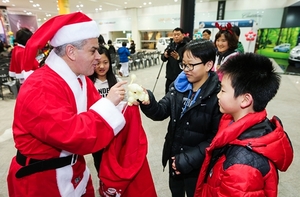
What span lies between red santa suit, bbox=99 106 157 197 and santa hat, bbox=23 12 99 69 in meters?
0.48

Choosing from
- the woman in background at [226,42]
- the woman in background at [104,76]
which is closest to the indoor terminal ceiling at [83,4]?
the woman in background at [226,42]

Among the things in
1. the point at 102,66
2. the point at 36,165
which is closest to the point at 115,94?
the point at 36,165

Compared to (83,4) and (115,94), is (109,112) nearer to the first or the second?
(115,94)

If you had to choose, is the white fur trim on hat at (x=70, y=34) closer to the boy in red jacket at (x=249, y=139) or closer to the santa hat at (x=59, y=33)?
the santa hat at (x=59, y=33)

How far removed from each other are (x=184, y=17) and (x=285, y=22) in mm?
8314

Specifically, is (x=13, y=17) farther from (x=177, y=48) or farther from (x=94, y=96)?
(x=94, y=96)

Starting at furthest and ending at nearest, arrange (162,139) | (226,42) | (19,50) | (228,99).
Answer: (19,50) → (162,139) → (226,42) → (228,99)

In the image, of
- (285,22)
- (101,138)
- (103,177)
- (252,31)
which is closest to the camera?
(101,138)

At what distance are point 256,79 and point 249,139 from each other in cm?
25

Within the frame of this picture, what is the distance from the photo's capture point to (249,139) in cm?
77

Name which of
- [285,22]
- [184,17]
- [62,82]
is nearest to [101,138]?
[62,82]

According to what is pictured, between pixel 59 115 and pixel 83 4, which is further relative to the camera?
pixel 83 4

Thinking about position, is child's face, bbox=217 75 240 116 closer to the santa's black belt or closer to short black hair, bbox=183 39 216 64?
short black hair, bbox=183 39 216 64

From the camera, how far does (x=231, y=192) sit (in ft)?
2.37
